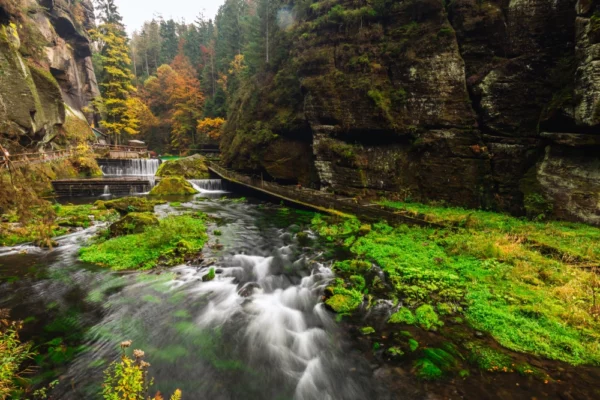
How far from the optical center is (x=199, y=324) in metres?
6.85

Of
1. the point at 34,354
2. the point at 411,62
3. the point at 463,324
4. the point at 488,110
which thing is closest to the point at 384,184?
the point at 488,110

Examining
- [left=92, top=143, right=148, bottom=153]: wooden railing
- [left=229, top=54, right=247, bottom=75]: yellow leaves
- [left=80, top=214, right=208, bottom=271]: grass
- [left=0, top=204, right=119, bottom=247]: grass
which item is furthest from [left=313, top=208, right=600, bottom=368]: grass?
[left=229, top=54, right=247, bottom=75]: yellow leaves

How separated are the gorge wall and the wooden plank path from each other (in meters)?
2.09

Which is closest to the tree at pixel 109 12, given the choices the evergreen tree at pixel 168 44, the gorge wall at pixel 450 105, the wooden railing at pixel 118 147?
the evergreen tree at pixel 168 44

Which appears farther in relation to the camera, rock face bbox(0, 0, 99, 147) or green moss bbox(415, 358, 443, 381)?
rock face bbox(0, 0, 99, 147)

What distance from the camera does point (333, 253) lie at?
1115 cm

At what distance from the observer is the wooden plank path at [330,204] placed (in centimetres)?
1359

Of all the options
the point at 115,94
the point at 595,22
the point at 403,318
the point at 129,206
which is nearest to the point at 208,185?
the point at 129,206

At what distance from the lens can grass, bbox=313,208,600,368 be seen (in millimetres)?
5613

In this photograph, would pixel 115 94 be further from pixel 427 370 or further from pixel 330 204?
pixel 427 370

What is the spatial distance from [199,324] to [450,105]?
62.3ft

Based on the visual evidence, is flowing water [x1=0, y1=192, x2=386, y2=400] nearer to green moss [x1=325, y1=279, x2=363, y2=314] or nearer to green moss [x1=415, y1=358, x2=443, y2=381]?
green moss [x1=325, y1=279, x2=363, y2=314]

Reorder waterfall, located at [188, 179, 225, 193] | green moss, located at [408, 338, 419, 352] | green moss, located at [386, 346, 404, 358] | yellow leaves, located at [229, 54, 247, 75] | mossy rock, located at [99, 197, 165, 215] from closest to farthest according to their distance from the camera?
green moss, located at [386, 346, 404, 358], green moss, located at [408, 338, 419, 352], mossy rock, located at [99, 197, 165, 215], waterfall, located at [188, 179, 225, 193], yellow leaves, located at [229, 54, 247, 75]

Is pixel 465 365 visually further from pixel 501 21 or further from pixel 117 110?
pixel 117 110
